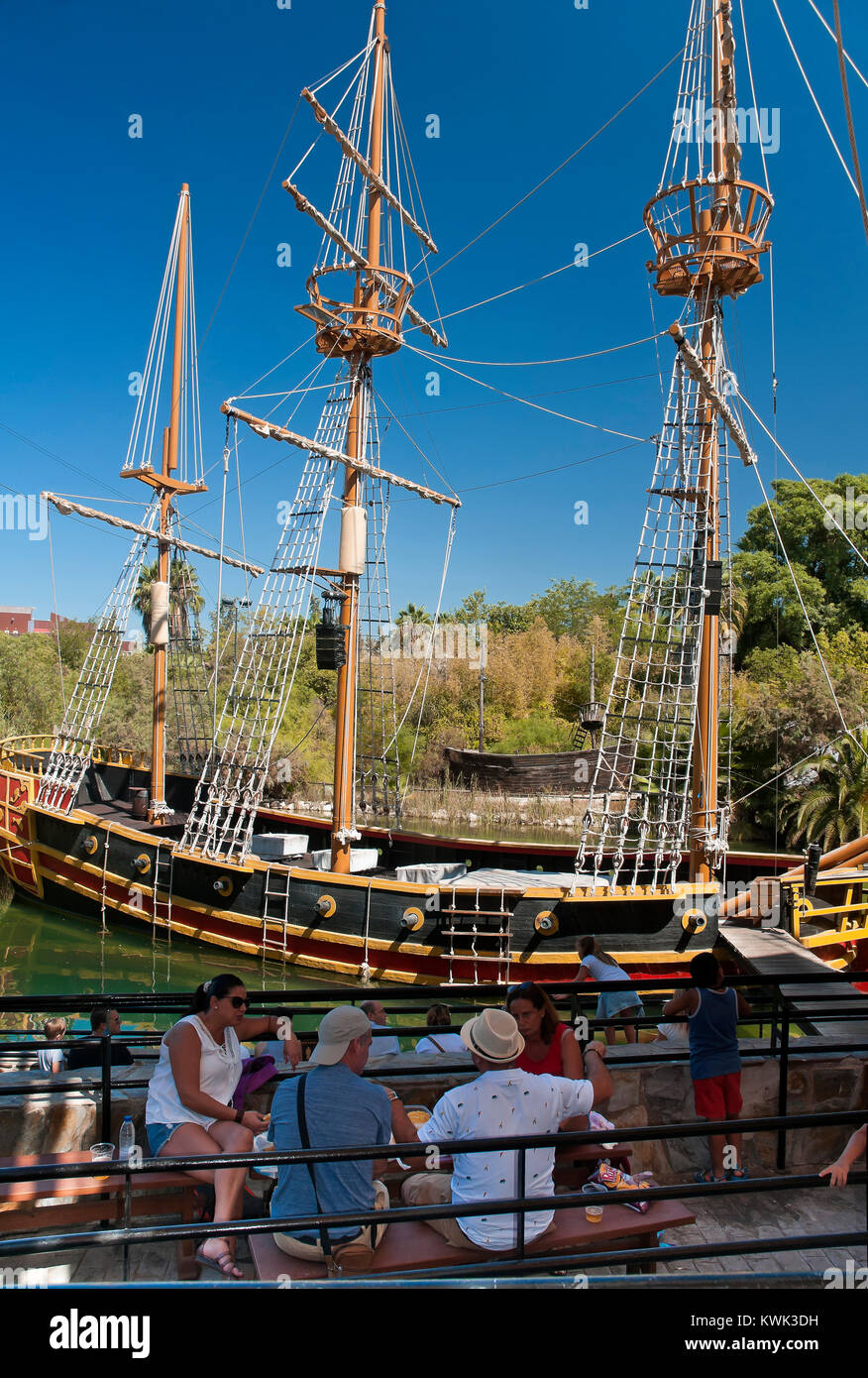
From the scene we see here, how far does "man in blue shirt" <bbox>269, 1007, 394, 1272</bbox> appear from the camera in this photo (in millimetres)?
2924

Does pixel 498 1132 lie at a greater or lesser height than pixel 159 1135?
greater

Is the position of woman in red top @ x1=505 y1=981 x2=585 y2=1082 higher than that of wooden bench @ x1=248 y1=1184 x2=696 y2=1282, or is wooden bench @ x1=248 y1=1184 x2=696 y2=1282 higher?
woman in red top @ x1=505 y1=981 x2=585 y2=1082

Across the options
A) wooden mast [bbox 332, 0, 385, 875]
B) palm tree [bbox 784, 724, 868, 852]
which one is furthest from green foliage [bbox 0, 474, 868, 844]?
wooden mast [bbox 332, 0, 385, 875]

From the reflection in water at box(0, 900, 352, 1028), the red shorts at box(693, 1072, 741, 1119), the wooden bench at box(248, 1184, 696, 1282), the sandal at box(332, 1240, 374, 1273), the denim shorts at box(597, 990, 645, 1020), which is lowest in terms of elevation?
the reflection in water at box(0, 900, 352, 1028)

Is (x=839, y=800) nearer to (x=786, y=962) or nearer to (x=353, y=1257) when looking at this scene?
(x=786, y=962)

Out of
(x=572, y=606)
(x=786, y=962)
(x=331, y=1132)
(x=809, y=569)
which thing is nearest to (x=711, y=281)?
(x=786, y=962)

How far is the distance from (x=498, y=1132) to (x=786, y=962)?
274 inches

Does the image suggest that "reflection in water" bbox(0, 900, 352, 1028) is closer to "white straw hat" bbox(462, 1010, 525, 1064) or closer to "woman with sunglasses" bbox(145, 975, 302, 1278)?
"woman with sunglasses" bbox(145, 975, 302, 1278)

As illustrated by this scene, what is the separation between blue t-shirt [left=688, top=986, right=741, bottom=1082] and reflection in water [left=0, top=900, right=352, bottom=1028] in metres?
8.42

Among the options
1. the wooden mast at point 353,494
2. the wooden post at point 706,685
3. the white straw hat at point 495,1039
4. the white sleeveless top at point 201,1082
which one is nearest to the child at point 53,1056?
the white sleeveless top at point 201,1082

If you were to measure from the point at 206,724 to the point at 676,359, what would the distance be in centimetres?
2275

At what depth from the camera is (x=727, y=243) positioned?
12.3 meters

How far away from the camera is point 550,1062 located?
3.79m
